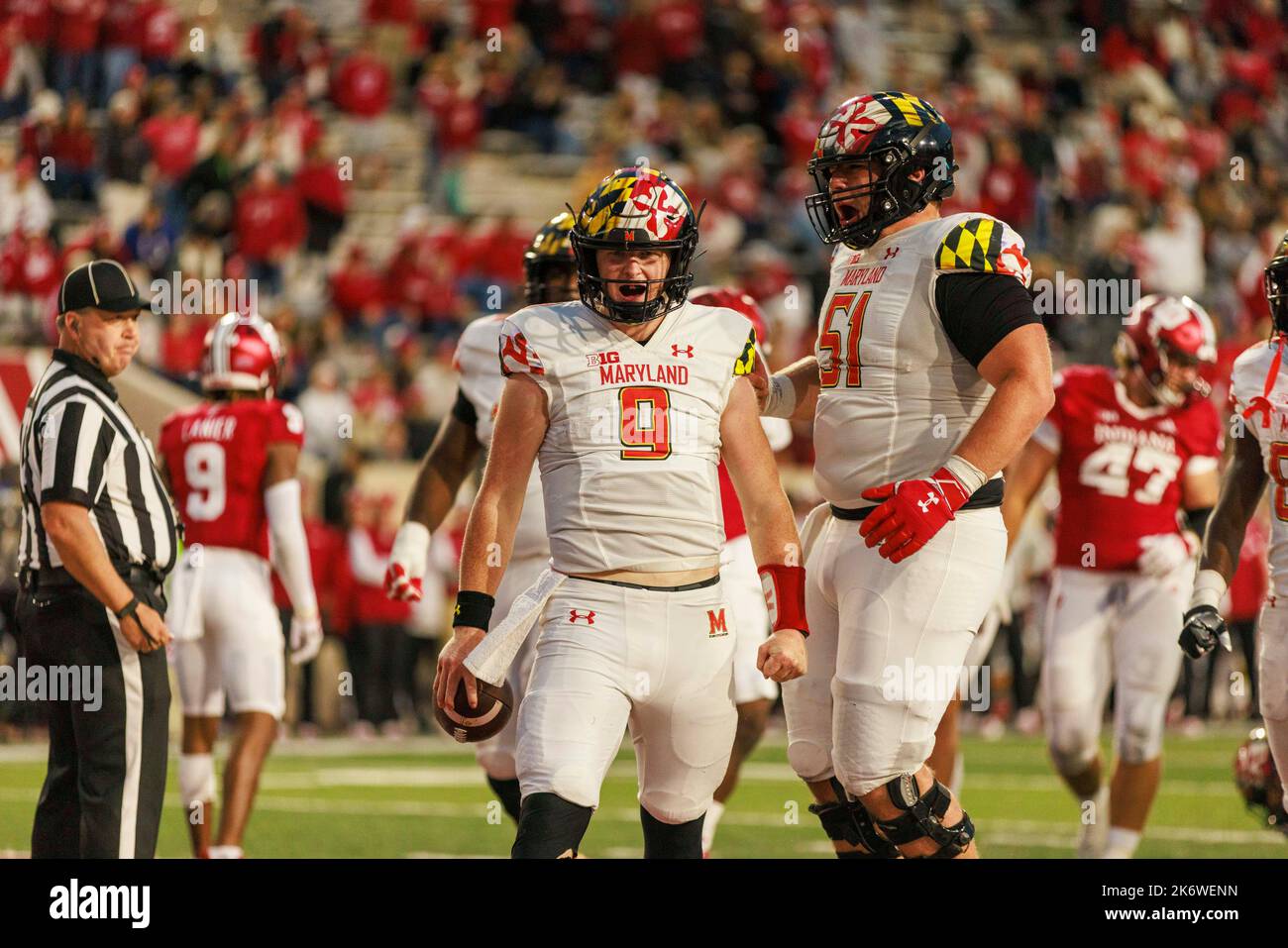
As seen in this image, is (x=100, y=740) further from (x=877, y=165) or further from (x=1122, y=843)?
(x=1122, y=843)

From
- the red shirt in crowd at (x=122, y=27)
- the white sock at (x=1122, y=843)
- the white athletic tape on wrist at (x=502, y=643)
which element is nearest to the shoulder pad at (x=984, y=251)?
the white athletic tape on wrist at (x=502, y=643)

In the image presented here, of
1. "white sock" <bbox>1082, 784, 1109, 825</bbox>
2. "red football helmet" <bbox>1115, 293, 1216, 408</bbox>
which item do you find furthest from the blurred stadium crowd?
"white sock" <bbox>1082, 784, 1109, 825</bbox>

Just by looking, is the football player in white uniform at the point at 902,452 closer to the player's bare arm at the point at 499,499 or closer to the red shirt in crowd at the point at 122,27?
the player's bare arm at the point at 499,499

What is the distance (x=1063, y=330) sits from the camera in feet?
52.1

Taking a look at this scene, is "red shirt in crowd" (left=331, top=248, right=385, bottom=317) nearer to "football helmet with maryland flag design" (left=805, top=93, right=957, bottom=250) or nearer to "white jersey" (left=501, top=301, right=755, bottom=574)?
"football helmet with maryland flag design" (left=805, top=93, right=957, bottom=250)

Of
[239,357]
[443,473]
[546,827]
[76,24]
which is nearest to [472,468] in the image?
[443,473]

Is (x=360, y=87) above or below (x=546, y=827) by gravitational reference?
above

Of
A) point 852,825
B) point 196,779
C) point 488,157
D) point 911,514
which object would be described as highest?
point 488,157

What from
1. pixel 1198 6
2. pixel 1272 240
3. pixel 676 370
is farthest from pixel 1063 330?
pixel 676 370

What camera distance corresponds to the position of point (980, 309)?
4.67m

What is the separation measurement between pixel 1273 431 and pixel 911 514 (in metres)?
1.48

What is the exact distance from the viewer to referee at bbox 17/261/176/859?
5195 mm

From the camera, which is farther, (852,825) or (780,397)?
(780,397)
